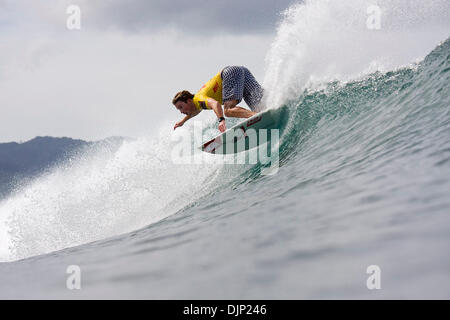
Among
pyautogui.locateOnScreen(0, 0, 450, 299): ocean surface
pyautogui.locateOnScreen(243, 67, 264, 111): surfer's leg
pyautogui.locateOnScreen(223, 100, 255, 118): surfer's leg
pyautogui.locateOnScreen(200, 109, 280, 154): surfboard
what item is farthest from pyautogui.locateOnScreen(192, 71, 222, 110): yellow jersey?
pyautogui.locateOnScreen(0, 0, 450, 299): ocean surface

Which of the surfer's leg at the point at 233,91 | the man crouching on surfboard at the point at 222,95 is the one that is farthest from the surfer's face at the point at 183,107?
the surfer's leg at the point at 233,91

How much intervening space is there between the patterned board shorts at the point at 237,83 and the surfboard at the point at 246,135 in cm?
59

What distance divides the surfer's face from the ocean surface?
48.4 inches

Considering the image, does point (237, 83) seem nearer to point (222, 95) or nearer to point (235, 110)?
point (222, 95)

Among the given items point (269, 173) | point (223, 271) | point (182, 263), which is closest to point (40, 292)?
point (182, 263)

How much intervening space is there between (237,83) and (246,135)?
40.1 inches

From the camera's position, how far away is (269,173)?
6.53 metres

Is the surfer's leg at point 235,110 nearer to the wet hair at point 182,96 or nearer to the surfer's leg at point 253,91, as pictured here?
the surfer's leg at point 253,91

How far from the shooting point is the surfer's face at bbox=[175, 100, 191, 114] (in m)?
7.92

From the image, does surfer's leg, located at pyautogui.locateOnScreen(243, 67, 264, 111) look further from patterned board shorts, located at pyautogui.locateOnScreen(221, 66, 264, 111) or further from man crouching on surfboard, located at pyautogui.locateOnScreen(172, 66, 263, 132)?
man crouching on surfboard, located at pyautogui.locateOnScreen(172, 66, 263, 132)

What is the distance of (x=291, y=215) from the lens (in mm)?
3801

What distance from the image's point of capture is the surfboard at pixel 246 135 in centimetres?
752
